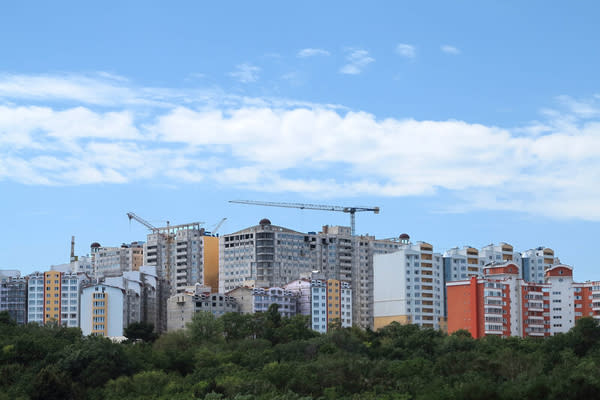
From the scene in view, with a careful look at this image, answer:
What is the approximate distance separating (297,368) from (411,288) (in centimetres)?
4023

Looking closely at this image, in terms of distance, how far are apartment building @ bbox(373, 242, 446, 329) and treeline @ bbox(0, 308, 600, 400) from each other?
75.6 ft

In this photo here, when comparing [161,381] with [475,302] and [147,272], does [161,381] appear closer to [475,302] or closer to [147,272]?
[475,302]

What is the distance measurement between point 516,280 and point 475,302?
4305 mm

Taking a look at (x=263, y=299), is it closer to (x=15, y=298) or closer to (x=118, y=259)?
(x=15, y=298)

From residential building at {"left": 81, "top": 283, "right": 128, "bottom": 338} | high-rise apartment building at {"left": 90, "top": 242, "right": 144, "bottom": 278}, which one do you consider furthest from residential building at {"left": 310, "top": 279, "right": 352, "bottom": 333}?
high-rise apartment building at {"left": 90, "top": 242, "right": 144, "bottom": 278}

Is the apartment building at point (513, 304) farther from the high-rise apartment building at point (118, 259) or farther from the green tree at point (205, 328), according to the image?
the high-rise apartment building at point (118, 259)

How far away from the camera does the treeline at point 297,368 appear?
41.0 meters

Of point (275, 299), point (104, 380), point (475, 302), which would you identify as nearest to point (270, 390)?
point (104, 380)

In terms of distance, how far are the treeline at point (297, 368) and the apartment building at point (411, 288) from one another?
23.0 metres

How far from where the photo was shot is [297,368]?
4744cm

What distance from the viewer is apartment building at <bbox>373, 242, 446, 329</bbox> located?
86.3 meters

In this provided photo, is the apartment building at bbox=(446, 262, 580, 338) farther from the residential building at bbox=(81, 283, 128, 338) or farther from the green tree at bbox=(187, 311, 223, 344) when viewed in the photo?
the residential building at bbox=(81, 283, 128, 338)

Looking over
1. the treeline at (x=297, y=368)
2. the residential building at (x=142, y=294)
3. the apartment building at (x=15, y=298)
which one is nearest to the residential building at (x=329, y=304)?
the residential building at (x=142, y=294)

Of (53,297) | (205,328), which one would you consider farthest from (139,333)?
(53,297)
